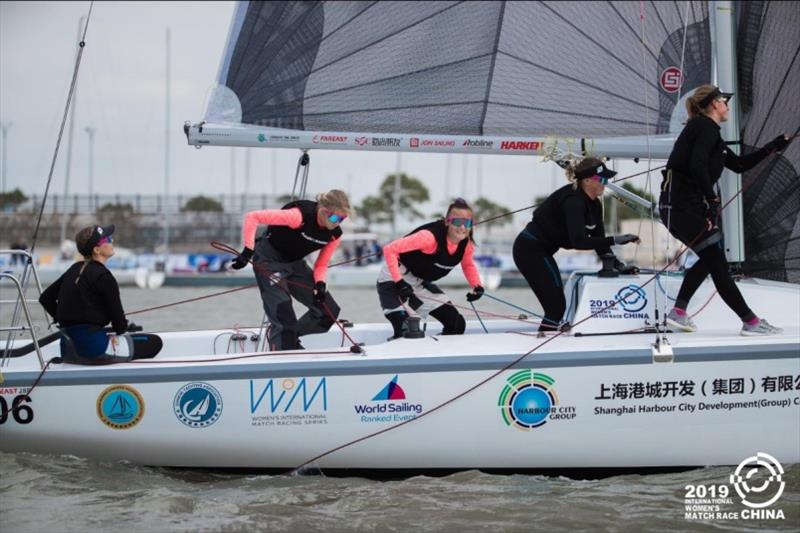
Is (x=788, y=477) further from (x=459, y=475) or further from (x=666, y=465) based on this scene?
(x=459, y=475)

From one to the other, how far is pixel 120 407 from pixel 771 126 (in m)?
3.98

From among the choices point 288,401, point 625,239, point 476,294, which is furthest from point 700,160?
point 288,401

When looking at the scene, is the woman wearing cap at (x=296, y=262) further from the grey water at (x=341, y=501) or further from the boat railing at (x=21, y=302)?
the boat railing at (x=21, y=302)

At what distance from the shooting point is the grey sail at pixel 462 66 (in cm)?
596

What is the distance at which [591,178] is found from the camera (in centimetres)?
534

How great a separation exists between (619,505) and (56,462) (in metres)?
2.88

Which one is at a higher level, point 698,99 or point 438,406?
point 698,99

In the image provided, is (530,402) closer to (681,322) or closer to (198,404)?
(681,322)

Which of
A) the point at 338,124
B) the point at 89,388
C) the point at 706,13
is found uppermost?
the point at 706,13

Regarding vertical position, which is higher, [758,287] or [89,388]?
[758,287]

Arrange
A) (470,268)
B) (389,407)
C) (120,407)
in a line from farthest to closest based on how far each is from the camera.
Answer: (470,268) → (120,407) → (389,407)

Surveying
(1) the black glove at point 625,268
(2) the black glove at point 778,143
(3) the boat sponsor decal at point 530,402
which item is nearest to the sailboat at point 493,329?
(3) the boat sponsor decal at point 530,402

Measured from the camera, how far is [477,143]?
19.1 ft

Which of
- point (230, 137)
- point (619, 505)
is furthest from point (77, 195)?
point (619, 505)
